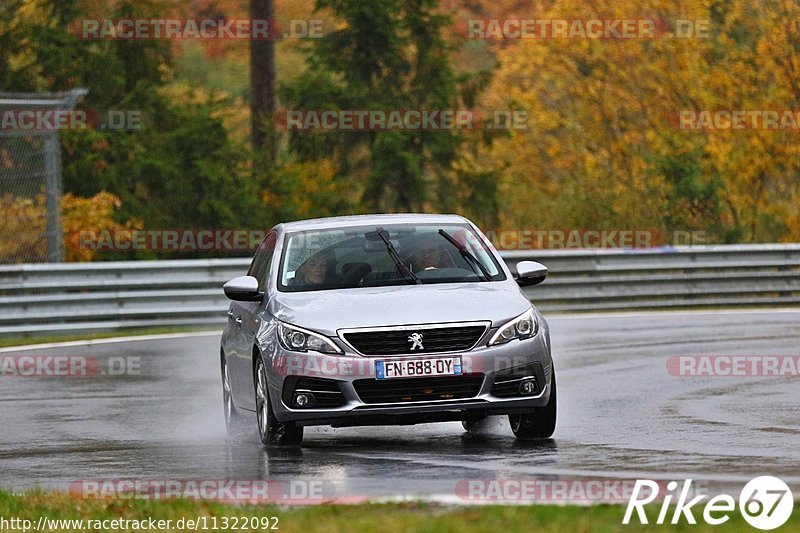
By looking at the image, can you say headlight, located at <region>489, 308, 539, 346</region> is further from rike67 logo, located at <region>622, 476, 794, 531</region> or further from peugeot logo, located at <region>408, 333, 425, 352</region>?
rike67 logo, located at <region>622, 476, 794, 531</region>

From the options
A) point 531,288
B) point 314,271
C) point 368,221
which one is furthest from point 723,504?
point 531,288

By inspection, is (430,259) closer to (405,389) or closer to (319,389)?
(405,389)

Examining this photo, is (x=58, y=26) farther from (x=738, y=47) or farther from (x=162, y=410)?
(x=162, y=410)

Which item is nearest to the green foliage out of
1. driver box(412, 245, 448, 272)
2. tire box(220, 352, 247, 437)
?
tire box(220, 352, 247, 437)

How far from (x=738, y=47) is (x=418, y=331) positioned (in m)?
30.8

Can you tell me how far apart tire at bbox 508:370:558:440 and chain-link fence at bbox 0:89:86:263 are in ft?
41.1

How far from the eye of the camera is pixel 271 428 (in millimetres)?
11672

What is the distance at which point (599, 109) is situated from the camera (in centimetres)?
4431

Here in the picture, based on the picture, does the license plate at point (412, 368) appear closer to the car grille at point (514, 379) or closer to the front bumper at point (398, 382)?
the front bumper at point (398, 382)

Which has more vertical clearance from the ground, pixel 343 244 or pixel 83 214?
pixel 343 244

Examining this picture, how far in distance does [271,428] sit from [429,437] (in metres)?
1.22

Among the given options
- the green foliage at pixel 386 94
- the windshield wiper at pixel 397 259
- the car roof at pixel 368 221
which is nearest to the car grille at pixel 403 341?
the windshield wiper at pixel 397 259

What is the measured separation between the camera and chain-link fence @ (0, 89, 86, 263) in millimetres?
23141

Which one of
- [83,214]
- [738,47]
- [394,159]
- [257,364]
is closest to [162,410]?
[257,364]
